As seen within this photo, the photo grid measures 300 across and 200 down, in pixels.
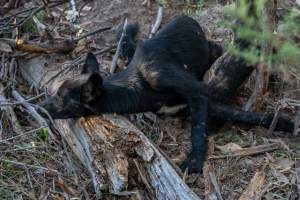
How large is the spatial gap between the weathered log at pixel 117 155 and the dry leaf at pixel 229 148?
85cm

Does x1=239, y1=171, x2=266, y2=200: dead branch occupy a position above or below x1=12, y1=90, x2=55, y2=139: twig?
below

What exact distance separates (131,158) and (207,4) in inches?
155

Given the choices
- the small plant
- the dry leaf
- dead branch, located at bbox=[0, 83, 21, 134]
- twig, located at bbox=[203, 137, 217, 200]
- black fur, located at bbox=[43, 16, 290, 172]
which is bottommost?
twig, located at bbox=[203, 137, 217, 200]

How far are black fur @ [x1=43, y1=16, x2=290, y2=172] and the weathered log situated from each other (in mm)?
219

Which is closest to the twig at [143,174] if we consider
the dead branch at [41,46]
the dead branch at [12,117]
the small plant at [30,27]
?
the dead branch at [12,117]

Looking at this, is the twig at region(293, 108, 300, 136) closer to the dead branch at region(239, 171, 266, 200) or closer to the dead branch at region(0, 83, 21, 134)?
the dead branch at region(239, 171, 266, 200)

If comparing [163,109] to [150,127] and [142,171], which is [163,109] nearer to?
[150,127]

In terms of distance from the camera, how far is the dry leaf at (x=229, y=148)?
620cm

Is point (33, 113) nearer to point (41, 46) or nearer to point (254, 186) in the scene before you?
point (41, 46)

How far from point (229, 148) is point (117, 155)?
1.31 meters

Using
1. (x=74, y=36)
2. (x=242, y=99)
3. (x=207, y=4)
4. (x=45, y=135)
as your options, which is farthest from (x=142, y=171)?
(x=207, y=4)

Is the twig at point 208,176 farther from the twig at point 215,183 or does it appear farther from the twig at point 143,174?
the twig at point 143,174

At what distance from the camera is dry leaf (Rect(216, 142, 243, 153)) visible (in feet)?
20.4

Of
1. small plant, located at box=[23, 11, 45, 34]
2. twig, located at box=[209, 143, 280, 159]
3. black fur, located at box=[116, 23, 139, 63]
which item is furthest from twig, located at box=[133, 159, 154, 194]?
small plant, located at box=[23, 11, 45, 34]
